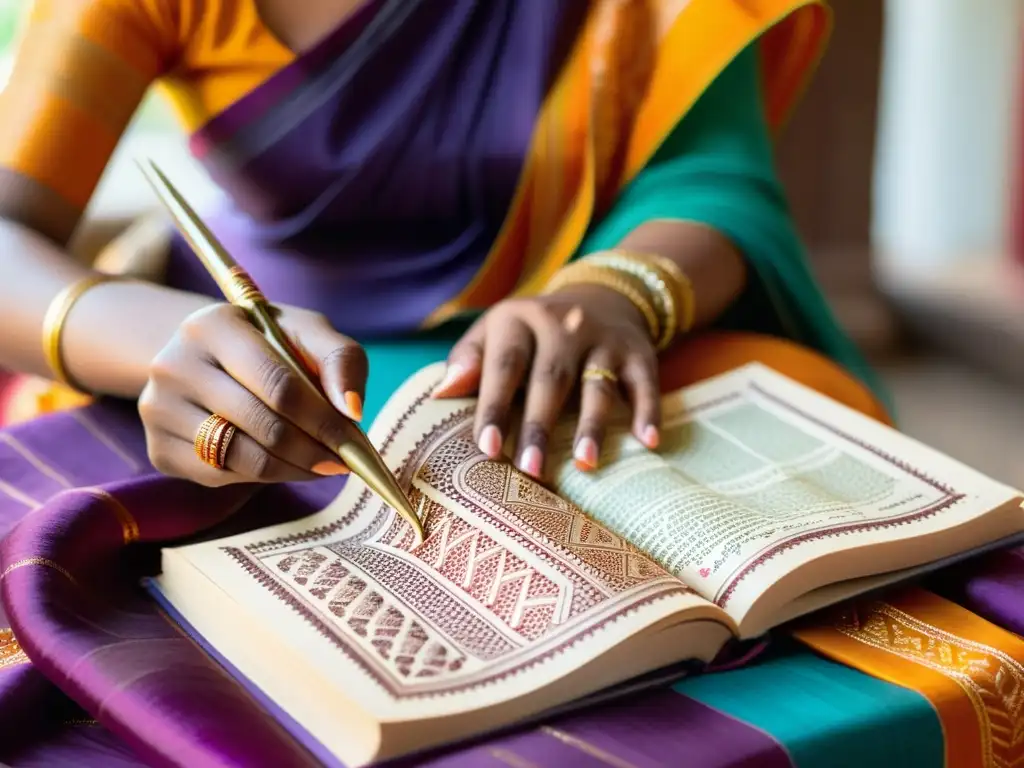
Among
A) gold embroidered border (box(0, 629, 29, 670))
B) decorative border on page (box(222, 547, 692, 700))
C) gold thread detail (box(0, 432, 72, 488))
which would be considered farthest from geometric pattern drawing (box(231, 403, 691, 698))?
gold thread detail (box(0, 432, 72, 488))

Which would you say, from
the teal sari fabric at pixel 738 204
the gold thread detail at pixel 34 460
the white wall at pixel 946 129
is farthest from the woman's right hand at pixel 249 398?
the white wall at pixel 946 129

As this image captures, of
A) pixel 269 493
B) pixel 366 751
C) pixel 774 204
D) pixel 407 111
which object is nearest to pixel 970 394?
pixel 774 204

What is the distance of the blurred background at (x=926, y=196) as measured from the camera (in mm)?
1919

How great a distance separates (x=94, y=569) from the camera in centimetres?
56

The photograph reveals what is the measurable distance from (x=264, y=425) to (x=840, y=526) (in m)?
0.30

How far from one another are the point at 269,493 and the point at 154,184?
214 millimetres

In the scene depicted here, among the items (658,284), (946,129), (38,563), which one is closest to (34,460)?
(38,563)

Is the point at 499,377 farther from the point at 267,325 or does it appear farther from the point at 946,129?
the point at 946,129

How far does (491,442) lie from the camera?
23.5 inches

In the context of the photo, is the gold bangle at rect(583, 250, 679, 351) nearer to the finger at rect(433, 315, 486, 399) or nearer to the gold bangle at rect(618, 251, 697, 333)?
the gold bangle at rect(618, 251, 697, 333)

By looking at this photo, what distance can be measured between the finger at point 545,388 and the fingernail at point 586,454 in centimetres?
2

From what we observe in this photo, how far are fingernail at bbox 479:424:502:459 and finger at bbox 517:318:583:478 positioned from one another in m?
0.02

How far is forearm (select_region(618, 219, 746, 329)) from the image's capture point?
0.80 metres

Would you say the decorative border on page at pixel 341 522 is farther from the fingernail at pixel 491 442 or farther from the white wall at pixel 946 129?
the white wall at pixel 946 129
